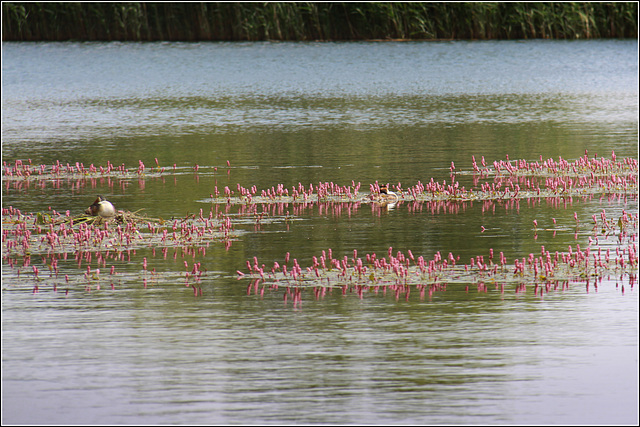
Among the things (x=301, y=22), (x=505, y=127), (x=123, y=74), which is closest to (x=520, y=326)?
(x=505, y=127)

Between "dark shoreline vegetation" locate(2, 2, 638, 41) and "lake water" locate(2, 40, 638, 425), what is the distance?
2832 cm

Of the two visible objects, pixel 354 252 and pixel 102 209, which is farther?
pixel 102 209

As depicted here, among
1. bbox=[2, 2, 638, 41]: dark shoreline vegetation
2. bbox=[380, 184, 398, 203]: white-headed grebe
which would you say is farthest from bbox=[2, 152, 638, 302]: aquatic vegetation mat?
bbox=[2, 2, 638, 41]: dark shoreline vegetation

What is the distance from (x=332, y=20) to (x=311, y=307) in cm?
4949

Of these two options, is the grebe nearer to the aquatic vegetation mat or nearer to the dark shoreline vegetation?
the aquatic vegetation mat

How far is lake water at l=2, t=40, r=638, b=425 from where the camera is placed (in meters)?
7.58

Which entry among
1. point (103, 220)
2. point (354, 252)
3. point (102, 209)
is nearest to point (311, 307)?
point (354, 252)

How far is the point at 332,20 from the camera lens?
58094 mm

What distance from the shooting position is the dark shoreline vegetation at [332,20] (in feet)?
186

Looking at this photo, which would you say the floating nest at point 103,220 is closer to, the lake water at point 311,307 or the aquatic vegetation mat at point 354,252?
the aquatic vegetation mat at point 354,252

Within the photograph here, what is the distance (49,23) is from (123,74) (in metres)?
14.6

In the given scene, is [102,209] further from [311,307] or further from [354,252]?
[311,307]

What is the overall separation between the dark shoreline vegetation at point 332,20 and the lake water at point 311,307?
2832 centimetres

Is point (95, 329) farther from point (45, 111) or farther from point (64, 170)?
point (45, 111)
